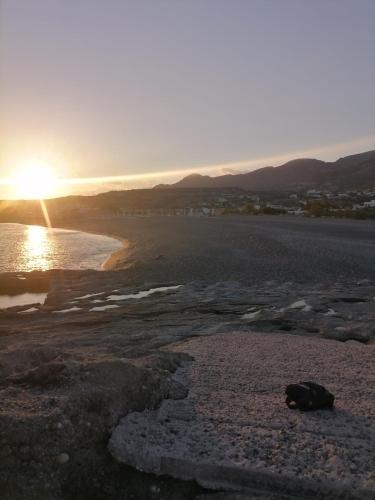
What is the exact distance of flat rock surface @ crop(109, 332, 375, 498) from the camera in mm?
4008

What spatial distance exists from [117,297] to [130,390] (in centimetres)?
852

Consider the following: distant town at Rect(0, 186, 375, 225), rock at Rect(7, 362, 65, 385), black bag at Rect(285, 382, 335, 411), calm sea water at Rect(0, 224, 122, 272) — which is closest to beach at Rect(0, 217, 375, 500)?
rock at Rect(7, 362, 65, 385)

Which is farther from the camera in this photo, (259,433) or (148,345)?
(148,345)

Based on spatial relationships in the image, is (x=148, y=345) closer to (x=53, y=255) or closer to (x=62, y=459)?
(x=62, y=459)

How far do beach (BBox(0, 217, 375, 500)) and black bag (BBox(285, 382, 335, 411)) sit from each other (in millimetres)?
178

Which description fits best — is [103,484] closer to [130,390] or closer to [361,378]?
[130,390]

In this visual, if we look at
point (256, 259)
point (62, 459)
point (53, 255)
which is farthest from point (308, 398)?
point (53, 255)

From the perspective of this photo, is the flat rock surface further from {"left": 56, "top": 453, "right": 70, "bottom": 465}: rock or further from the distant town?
the distant town

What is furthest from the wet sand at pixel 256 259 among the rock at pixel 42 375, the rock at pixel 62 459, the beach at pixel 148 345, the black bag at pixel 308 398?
the rock at pixel 62 459

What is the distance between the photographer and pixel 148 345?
318 inches

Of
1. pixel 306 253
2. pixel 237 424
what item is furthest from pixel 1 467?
pixel 306 253

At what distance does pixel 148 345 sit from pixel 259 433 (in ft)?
12.2

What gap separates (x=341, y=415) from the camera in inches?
195

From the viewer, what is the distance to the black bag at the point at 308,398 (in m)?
5.01
